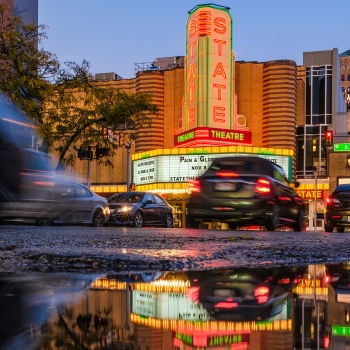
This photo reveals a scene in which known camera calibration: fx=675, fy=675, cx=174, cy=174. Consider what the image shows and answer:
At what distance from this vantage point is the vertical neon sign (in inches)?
1713

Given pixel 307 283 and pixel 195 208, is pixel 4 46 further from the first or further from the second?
pixel 307 283

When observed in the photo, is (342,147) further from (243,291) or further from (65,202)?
(243,291)

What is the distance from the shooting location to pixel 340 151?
50781 millimetres

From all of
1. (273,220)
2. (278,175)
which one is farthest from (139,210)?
(273,220)

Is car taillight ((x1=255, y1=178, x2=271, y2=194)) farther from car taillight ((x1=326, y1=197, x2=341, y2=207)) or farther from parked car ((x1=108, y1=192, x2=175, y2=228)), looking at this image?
parked car ((x1=108, y1=192, x2=175, y2=228))

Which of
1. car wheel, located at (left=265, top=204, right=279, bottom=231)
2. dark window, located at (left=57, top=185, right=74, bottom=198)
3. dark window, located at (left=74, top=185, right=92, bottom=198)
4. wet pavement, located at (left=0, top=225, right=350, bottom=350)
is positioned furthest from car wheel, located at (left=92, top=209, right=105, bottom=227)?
wet pavement, located at (left=0, top=225, right=350, bottom=350)

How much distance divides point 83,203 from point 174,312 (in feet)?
58.8

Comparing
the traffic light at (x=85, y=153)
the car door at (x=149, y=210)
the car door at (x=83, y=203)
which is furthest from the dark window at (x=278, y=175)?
the traffic light at (x=85, y=153)

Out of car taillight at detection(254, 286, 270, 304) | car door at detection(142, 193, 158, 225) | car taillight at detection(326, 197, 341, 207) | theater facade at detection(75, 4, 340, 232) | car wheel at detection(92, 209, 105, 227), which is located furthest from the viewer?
theater facade at detection(75, 4, 340, 232)

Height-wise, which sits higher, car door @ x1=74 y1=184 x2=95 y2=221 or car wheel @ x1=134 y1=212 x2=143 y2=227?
car door @ x1=74 y1=184 x2=95 y2=221

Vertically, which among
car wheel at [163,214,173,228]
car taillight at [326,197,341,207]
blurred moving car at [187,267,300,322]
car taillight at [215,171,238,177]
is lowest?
car wheel at [163,214,173,228]

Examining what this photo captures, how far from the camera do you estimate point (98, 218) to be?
69.8ft

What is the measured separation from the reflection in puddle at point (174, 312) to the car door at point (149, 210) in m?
19.0

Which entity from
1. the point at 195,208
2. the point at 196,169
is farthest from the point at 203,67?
the point at 195,208
